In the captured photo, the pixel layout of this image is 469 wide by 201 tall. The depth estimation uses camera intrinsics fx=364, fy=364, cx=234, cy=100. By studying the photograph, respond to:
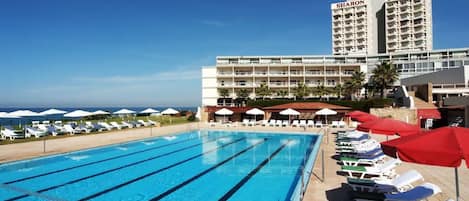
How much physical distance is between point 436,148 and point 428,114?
27949 mm

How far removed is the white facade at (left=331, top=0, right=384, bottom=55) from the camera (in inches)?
3250

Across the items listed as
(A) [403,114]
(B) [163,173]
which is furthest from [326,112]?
(B) [163,173]

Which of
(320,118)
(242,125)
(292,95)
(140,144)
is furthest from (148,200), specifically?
(292,95)

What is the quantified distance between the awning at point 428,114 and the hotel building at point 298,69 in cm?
2603

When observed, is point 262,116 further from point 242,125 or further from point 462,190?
point 462,190

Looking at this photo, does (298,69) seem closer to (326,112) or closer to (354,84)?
(354,84)

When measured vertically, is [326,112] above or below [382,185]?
→ above

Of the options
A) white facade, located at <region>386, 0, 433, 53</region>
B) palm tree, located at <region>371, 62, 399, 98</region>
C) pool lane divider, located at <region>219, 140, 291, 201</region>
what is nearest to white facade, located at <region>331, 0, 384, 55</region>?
white facade, located at <region>386, 0, 433, 53</region>

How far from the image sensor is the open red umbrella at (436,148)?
4922 millimetres

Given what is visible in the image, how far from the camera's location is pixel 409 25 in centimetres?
7650

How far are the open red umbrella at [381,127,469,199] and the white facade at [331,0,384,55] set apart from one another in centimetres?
8019

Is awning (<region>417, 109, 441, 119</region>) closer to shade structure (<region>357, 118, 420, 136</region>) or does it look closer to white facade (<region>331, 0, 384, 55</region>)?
shade structure (<region>357, 118, 420, 136</region>)

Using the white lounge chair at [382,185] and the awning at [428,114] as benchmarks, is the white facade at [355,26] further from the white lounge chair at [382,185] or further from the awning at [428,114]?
the white lounge chair at [382,185]

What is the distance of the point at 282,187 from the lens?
11.5 m
